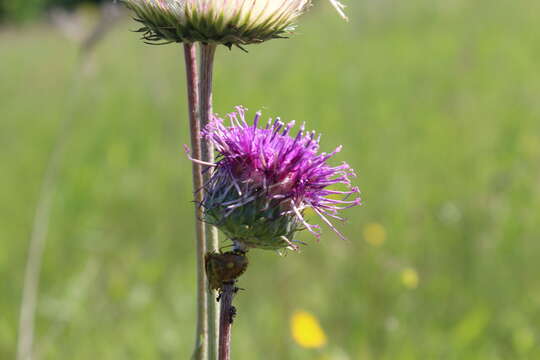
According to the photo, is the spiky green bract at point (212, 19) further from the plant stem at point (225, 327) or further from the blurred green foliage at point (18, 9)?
the blurred green foliage at point (18, 9)

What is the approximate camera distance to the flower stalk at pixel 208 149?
1222 mm

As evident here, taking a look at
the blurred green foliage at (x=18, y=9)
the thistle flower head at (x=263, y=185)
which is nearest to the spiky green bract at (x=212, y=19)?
the thistle flower head at (x=263, y=185)

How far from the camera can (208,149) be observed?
134 centimetres

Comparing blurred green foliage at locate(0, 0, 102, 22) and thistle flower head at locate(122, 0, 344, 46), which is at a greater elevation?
blurred green foliage at locate(0, 0, 102, 22)

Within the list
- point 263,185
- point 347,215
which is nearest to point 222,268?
point 263,185

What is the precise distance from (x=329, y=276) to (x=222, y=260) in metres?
3.33

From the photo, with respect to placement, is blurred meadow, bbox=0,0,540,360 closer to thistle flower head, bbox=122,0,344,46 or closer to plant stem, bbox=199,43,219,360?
thistle flower head, bbox=122,0,344,46

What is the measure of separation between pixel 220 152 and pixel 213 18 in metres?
0.32

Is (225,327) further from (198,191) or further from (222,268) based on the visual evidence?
(198,191)

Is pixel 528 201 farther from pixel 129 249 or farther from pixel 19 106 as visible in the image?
pixel 19 106

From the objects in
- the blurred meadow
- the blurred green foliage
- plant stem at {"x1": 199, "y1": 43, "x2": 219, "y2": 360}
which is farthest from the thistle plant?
the blurred green foliage

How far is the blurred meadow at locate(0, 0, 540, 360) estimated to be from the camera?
12.3ft

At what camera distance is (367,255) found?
4434mm

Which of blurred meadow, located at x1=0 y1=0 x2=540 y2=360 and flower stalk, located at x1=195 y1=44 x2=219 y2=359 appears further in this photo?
blurred meadow, located at x1=0 y1=0 x2=540 y2=360
